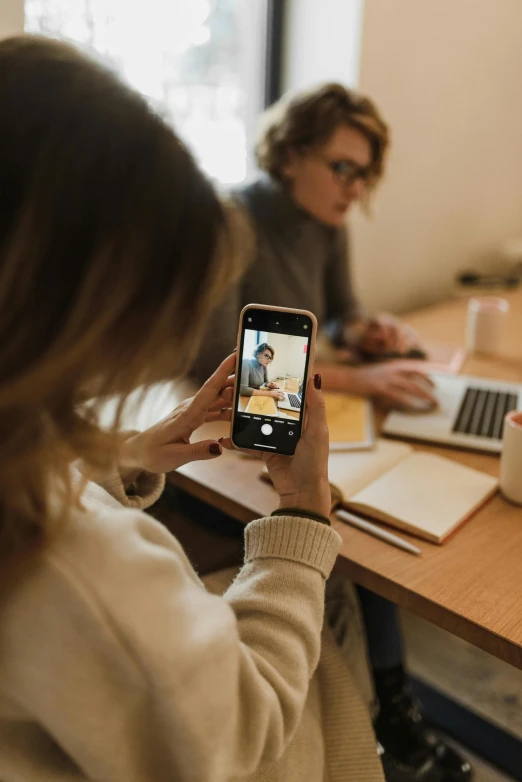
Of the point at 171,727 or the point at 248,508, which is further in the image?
the point at 248,508

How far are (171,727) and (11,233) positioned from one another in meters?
0.35

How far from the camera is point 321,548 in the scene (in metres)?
0.63

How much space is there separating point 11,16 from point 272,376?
29.1 inches

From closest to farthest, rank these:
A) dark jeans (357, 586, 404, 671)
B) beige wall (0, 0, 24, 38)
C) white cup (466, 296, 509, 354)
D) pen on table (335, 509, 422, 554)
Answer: pen on table (335, 509, 422, 554) < beige wall (0, 0, 24, 38) < dark jeans (357, 586, 404, 671) < white cup (466, 296, 509, 354)

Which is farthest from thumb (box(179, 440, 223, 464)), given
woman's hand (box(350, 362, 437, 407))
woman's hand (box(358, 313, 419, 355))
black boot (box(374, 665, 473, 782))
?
woman's hand (box(358, 313, 419, 355))

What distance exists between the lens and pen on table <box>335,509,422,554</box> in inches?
30.2

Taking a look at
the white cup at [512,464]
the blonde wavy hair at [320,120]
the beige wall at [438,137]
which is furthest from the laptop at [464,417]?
the beige wall at [438,137]

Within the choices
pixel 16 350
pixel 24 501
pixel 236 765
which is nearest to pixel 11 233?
pixel 16 350

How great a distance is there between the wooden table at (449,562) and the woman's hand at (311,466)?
11cm

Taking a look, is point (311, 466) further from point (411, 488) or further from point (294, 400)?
point (411, 488)

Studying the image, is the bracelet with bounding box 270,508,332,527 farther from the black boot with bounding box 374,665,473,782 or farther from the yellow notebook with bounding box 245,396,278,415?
the black boot with bounding box 374,665,473,782

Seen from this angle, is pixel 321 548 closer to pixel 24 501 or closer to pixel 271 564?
pixel 271 564

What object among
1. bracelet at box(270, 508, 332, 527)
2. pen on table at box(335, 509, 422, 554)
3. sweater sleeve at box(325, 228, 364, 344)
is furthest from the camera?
sweater sleeve at box(325, 228, 364, 344)

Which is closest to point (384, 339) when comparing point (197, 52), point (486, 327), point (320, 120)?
point (486, 327)
